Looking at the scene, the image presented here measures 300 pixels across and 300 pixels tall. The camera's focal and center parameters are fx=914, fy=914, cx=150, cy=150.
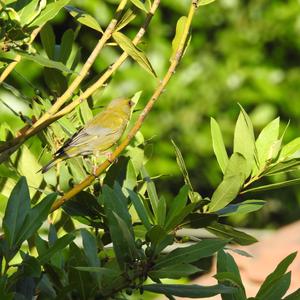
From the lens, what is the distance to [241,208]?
175 cm

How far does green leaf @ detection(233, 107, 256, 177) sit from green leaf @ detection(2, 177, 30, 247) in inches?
17.1

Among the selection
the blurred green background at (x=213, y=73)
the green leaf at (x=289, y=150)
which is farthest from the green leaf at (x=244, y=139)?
the blurred green background at (x=213, y=73)

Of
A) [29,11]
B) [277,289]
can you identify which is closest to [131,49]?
[29,11]

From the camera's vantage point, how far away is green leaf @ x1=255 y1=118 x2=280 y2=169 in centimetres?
183

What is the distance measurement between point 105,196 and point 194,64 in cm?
504

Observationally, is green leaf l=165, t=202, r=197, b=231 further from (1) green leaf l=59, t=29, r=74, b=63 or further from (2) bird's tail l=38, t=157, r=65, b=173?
(1) green leaf l=59, t=29, r=74, b=63

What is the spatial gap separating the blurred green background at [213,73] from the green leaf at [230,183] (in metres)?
4.40

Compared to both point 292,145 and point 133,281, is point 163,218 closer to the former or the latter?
point 133,281

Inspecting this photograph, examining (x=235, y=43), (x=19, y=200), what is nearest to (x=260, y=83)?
(x=235, y=43)

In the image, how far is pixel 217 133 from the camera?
182cm

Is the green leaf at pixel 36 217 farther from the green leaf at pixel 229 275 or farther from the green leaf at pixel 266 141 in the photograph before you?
the green leaf at pixel 266 141

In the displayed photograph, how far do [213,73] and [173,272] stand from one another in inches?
203

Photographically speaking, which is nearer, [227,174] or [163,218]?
[163,218]

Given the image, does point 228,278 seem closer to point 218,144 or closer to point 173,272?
point 173,272
